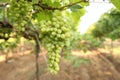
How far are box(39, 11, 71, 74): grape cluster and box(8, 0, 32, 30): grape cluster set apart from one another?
7.9 inches

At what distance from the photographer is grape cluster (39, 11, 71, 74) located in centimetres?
194

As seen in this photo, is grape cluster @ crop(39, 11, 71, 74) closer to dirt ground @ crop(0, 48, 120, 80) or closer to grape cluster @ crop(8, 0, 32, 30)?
grape cluster @ crop(8, 0, 32, 30)

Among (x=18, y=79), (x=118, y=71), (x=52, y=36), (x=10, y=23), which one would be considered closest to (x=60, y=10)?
(x=52, y=36)

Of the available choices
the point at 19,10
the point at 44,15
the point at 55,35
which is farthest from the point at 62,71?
the point at 19,10

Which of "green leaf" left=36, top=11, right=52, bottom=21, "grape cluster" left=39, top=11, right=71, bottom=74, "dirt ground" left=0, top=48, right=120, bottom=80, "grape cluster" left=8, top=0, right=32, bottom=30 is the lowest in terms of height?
"dirt ground" left=0, top=48, right=120, bottom=80

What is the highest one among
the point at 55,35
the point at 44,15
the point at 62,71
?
the point at 44,15

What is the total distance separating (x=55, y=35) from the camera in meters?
1.98

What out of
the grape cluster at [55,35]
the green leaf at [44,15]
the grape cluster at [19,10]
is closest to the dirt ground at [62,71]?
the green leaf at [44,15]

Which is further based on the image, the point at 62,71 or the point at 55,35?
the point at 62,71

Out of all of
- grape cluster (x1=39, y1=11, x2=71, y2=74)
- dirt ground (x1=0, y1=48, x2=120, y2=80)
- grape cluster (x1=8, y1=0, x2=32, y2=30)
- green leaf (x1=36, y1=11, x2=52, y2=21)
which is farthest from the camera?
dirt ground (x1=0, y1=48, x2=120, y2=80)

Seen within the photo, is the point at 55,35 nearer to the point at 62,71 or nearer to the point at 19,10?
the point at 19,10

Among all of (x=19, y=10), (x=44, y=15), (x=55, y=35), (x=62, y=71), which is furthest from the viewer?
(x=62, y=71)

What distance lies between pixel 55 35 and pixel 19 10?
317 millimetres

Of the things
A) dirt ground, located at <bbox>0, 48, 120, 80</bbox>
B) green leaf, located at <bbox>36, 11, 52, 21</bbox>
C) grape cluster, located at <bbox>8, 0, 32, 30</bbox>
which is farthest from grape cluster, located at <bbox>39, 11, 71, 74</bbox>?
dirt ground, located at <bbox>0, 48, 120, 80</bbox>
